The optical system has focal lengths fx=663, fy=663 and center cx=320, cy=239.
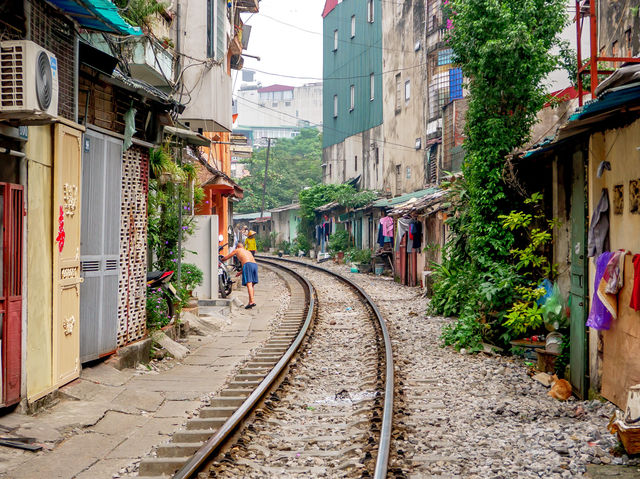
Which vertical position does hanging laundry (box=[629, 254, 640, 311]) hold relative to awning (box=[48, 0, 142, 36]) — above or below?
below

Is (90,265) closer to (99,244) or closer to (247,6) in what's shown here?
(99,244)

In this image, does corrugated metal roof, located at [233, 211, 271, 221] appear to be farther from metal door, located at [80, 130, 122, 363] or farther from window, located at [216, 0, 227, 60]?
metal door, located at [80, 130, 122, 363]

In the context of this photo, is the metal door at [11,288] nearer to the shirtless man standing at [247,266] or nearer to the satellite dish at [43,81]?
the satellite dish at [43,81]

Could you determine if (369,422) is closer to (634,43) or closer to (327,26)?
(634,43)

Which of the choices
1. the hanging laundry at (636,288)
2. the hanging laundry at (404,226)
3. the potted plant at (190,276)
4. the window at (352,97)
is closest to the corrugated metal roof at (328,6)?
the window at (352,97)

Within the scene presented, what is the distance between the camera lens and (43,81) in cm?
609

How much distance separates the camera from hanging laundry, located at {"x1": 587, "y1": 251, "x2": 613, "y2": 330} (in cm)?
693

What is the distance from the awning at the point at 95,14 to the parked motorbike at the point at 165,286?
13.6 feet

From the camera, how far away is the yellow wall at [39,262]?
21.6 feet

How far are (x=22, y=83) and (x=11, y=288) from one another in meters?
1.90

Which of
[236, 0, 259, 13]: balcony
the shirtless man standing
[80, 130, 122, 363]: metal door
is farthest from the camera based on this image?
[236, 0, 259, 13]: balcony

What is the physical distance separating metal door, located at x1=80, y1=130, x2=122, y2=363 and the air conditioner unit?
88.2 inches

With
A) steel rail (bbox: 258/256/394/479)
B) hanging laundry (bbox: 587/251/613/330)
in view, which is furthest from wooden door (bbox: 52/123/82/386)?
hanging laundry (bbox: 587/251/613/330)

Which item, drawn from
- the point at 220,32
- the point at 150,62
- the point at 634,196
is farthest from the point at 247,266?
the point at 634,196
